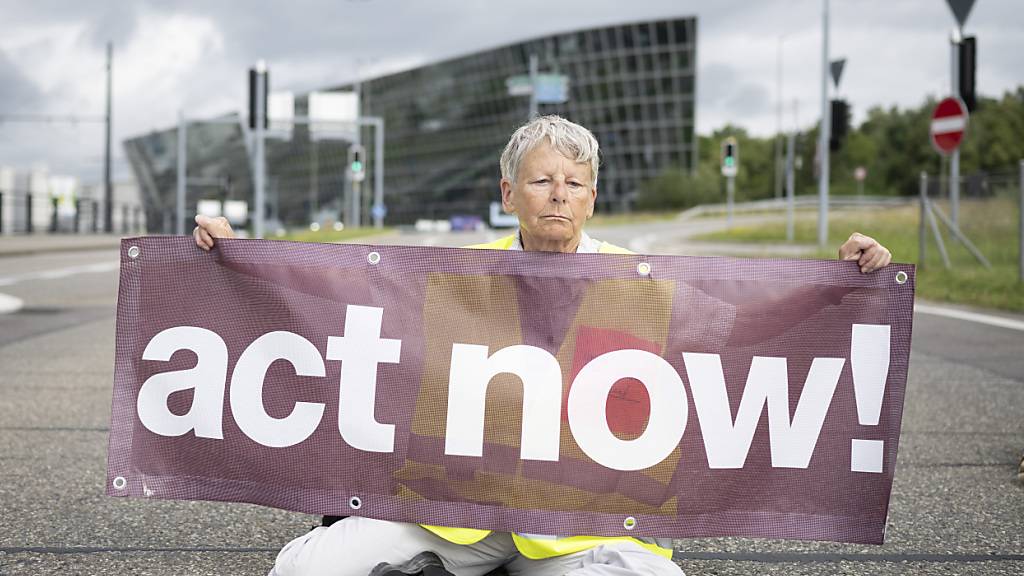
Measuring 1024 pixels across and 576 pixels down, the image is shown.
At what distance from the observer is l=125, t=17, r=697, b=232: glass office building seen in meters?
63.6

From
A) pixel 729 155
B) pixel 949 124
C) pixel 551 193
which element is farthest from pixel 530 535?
pixel 729 155

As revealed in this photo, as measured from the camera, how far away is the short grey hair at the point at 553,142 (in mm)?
2736

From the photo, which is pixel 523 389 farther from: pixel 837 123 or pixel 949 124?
pixel 837 123

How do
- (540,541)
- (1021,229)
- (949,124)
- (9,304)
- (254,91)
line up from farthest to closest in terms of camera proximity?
1. (254,91)
2. (949,124)
3. (1021,229)
4. (9,304)
5. (540,541)

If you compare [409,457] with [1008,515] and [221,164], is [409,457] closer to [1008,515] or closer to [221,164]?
[1008,515]

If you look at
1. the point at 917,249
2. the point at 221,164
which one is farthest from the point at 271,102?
the point at 221,164

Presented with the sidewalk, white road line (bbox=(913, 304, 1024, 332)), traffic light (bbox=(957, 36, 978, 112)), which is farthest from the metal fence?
the sidewalk

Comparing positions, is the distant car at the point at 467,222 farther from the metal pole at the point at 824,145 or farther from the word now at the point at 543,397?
the word now at the point at 543,397

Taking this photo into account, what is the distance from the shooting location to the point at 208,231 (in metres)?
2.84

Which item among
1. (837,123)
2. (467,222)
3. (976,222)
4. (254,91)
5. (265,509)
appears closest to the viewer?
(265,509)

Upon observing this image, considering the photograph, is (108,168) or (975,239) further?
(108,168)

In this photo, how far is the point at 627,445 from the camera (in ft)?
8.68

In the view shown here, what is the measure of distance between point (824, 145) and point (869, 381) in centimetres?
2165

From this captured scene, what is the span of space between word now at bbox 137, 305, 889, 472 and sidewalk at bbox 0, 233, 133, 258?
22.5m
